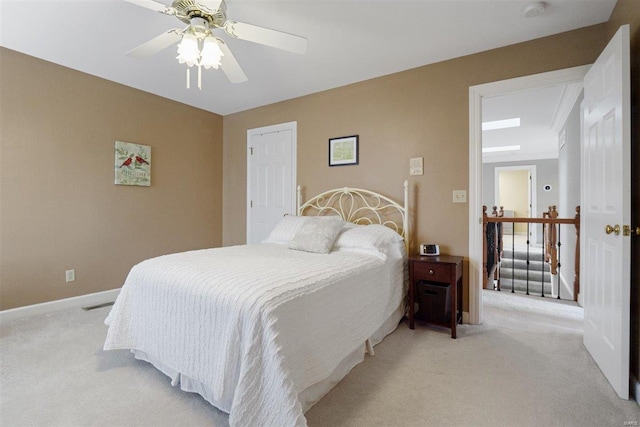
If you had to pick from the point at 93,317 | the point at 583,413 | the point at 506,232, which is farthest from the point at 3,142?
the point at 506,232

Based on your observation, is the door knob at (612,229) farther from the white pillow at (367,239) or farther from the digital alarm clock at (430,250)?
the white pillow at (367,239)

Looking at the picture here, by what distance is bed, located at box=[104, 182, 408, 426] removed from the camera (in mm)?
1308

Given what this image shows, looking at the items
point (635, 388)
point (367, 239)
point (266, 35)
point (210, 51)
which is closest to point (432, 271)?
point (367, 239)

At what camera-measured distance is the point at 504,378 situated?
76.2 inches

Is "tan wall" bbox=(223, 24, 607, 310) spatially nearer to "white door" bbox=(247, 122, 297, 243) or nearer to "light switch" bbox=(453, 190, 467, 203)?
"light switch" bbox=(453, 190, 467, 203)

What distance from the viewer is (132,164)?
3684 millimetres

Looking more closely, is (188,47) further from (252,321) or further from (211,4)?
(252,321)

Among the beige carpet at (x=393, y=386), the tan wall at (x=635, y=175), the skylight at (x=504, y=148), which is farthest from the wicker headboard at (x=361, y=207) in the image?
the skylight at (x=504, y=148)

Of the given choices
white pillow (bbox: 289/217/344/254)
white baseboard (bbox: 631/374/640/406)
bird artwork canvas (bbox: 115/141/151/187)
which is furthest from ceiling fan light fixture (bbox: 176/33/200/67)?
white baseboard (bbox: 631/374/640/406)

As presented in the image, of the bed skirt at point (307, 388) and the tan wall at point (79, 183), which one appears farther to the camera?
the tan wall at point (79, 183)

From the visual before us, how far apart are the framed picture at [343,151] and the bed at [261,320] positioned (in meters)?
1.22

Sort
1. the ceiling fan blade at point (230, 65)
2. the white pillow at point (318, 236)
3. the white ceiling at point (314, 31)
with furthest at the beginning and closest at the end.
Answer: the white pillow at point (318, 236)
the white ceiling at point (314, 31)
the ceiling fan blade at point (230, 65)

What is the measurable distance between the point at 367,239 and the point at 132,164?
9.98 feet

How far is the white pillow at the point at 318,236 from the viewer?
8.73ft
